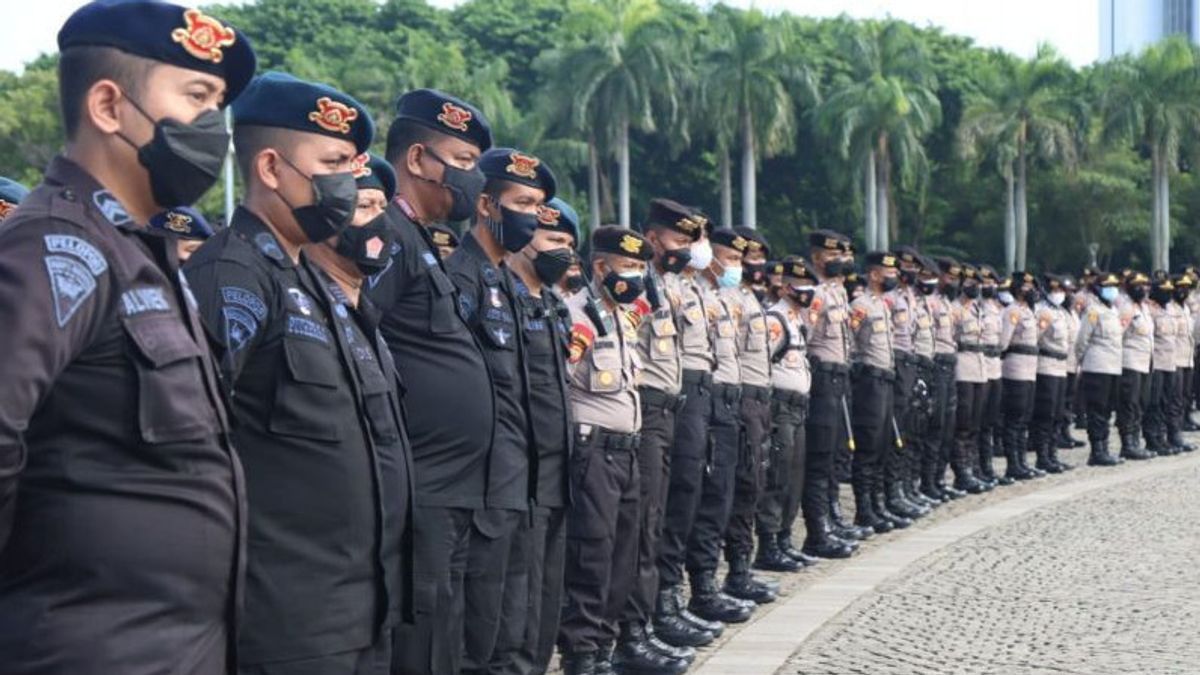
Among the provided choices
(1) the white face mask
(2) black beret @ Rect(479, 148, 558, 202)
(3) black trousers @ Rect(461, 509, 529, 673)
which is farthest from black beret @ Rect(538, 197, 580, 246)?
(1) the white face mask

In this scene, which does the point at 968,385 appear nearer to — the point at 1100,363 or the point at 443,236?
the point at 1100,363

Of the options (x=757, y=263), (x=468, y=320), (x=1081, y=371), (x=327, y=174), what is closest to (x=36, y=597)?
(x=327, y=174)

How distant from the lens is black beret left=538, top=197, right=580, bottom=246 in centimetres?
645

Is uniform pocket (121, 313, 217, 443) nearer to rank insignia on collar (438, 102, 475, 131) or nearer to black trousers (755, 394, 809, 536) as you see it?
rank insignia on collar (438, 102, 475, 131)

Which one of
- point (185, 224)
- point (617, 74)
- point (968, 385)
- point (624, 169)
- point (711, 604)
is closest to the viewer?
point (185, 224)

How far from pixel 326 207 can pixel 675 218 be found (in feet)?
16.8

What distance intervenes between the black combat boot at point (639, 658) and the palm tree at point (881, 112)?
48662mm

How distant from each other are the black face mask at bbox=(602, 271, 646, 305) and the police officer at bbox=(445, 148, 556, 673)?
191cm

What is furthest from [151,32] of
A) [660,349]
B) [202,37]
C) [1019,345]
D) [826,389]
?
[1019,345]

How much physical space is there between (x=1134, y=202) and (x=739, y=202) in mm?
13590

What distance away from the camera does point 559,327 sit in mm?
6277

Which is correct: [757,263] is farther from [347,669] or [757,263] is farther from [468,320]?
[347,669]

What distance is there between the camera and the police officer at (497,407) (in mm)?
5113

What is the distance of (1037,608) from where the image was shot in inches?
367
